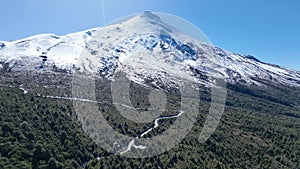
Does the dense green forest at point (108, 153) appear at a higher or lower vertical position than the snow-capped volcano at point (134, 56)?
higher

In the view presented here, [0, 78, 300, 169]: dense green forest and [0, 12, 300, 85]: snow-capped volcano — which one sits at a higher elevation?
[0, 78, 300, 169]: dense green forest

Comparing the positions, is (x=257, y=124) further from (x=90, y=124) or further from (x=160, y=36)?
(x=160, y=36)

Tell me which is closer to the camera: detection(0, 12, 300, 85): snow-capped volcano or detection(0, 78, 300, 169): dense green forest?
detection(0, 78, 300, 169): dense green forest

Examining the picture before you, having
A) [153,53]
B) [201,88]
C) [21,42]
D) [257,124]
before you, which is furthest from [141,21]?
[257,124]

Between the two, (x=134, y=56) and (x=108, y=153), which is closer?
(x=108, y=153)
